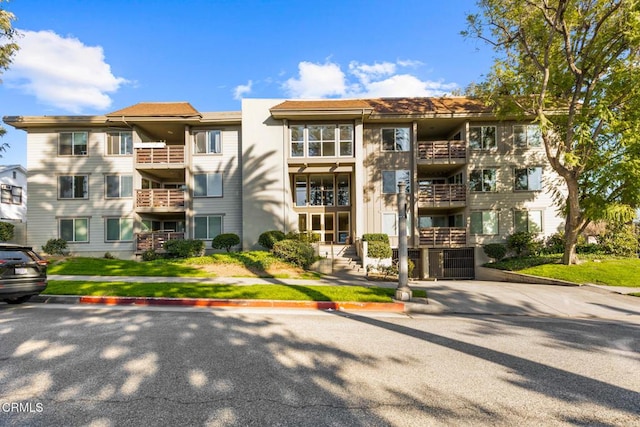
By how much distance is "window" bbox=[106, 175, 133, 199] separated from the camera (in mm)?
21531

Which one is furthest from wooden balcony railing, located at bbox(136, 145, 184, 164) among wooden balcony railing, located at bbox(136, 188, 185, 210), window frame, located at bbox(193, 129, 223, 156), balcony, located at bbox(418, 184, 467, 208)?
balcony, located at bbox(418, 184, 467, 208)

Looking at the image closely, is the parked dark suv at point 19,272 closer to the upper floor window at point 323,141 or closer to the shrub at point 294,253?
the shrub at point 294,253

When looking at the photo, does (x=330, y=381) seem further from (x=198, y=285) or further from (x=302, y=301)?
(x=198, y=285)

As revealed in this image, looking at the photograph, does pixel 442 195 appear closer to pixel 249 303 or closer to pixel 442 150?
pixel 442 150

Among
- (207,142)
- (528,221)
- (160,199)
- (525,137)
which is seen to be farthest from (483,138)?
(160,199)

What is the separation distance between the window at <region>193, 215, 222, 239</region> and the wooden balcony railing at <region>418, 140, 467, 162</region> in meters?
14.5

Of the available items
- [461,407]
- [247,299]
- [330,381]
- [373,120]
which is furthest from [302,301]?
[373,120]

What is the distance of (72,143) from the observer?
21641 mm

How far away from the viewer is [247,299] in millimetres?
9328

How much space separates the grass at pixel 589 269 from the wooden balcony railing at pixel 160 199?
21027 mm

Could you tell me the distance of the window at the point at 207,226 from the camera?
21.4 metres

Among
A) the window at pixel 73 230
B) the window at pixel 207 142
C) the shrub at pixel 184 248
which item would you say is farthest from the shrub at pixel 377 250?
the window at pixel 73 230

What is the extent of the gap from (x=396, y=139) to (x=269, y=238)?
36.3ft

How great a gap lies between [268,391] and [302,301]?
17.6ft
